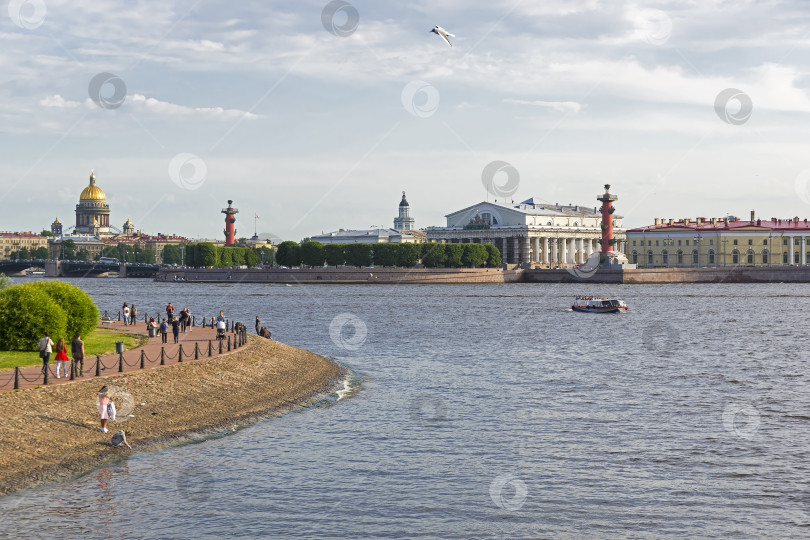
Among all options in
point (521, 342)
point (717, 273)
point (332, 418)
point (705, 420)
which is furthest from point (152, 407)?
point (717, 273)

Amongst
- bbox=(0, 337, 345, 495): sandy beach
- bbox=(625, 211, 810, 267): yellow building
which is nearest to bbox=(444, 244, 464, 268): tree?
bbox=(625, 211, 810, 267): yellow building

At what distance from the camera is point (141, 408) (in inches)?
832

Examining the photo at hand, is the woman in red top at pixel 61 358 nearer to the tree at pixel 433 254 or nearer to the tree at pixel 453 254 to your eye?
the tree at pixel 433 254

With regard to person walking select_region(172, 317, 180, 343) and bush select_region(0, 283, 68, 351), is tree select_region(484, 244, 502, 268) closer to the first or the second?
person walking select_region(172, 317, 180, 343)

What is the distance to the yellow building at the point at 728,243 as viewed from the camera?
436 ft

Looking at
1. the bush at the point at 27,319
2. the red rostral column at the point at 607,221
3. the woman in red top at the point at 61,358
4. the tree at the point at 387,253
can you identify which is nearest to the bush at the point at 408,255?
the tree at the point at 387,253

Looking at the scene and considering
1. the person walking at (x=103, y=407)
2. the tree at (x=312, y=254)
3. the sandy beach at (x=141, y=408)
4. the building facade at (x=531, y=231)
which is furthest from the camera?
the building facade at (x=531, y=231)

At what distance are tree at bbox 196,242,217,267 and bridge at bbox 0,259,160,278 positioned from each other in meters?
14.3

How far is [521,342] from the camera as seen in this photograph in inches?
1766

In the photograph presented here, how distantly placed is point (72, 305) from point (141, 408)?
7.98 m

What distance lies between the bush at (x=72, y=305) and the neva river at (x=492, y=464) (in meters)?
6.59

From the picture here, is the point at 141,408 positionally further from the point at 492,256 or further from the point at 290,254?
the point at 492,256

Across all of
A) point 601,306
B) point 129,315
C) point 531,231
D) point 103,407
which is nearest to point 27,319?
point 103,407

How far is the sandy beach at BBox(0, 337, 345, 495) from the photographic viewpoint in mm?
17406
